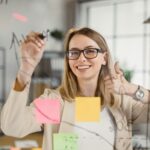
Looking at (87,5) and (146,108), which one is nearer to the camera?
(87,5)

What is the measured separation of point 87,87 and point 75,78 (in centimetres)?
6

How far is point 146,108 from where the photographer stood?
1392mm

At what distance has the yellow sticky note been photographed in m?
1.36

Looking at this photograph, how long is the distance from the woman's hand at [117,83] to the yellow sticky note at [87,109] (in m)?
0.07

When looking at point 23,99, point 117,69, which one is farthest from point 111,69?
point 23,99

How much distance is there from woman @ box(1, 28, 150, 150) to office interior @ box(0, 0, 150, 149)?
3 cm

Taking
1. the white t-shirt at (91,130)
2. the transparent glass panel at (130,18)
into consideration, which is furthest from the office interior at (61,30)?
the white t-shirt at (91,130)

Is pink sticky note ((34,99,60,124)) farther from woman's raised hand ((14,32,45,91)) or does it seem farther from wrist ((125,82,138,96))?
wrist ((125,82,138,96))

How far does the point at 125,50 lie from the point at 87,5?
24 centimetres

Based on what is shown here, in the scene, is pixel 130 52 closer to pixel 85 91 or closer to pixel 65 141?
pixel 85 91

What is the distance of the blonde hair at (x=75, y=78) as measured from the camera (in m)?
1.33

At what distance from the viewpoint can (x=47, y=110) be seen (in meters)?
1.34

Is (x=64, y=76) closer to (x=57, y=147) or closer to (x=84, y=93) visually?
(x=84, y=93)

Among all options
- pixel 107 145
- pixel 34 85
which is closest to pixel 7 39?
pixel 34 85
